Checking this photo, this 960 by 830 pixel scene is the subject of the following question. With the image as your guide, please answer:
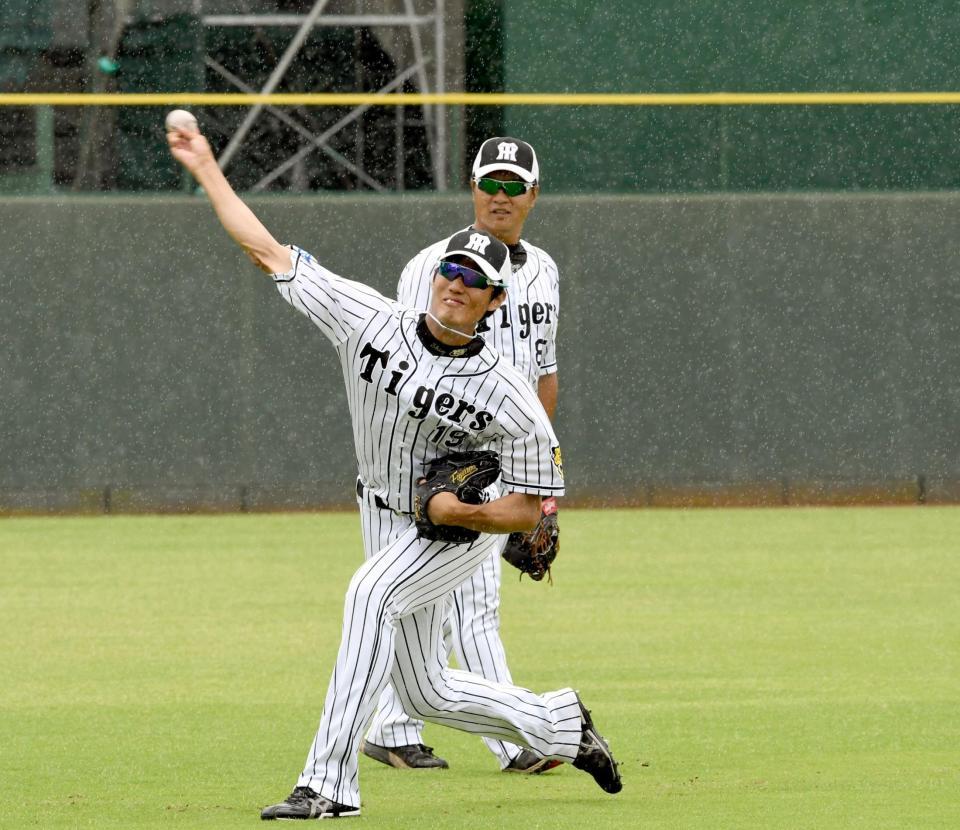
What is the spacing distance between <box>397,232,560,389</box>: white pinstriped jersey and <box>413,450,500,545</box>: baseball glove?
94 cm

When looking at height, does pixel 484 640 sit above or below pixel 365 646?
below

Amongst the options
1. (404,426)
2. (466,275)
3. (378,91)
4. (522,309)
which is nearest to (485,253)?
(466,275)

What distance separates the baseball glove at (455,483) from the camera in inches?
A: 206

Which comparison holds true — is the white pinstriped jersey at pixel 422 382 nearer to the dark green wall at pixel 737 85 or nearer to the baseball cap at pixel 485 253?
the baseball cap at pixel 485 253

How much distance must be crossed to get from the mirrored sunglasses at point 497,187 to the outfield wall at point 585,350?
26.1 ft

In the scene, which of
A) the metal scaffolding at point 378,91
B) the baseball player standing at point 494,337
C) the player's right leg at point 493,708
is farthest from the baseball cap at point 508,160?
the metal scaffolding at point 378,91

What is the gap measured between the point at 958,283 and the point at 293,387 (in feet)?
16.9

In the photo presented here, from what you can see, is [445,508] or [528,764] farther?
[528,764]

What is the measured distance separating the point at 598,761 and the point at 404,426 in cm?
116

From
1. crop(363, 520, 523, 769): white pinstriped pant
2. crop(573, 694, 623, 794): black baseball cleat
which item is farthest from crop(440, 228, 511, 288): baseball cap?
crop(573, 694, 623, 794): black baseball cleat

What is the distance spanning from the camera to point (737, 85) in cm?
1548

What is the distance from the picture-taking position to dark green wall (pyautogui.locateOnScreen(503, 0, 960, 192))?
47.6 ft

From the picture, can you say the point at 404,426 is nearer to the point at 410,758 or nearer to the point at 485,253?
the point at 485,253

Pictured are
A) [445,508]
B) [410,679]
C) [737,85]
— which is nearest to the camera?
[445,508]
